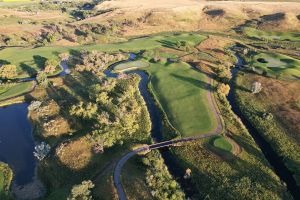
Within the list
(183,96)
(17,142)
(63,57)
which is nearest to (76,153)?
(17,142)

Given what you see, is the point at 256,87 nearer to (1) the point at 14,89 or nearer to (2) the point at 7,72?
(1) the point at 14,89

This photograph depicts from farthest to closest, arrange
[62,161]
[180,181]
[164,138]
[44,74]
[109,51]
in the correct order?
[109,51]
[44,74]
[164,138]
[62,161]
[180,181]

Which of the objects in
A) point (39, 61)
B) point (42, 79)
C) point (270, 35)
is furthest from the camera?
point (270, 35)

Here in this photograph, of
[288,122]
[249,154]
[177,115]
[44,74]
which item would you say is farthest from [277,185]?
[44,74]

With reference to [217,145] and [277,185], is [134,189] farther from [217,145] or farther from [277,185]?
[277,185]

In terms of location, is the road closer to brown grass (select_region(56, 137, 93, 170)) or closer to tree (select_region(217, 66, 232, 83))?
brown grass (select_region(56, 137, 93, 170))

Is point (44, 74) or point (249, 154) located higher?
point (44, 74)

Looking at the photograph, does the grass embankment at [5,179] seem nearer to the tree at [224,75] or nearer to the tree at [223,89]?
the tree at [223,89]
